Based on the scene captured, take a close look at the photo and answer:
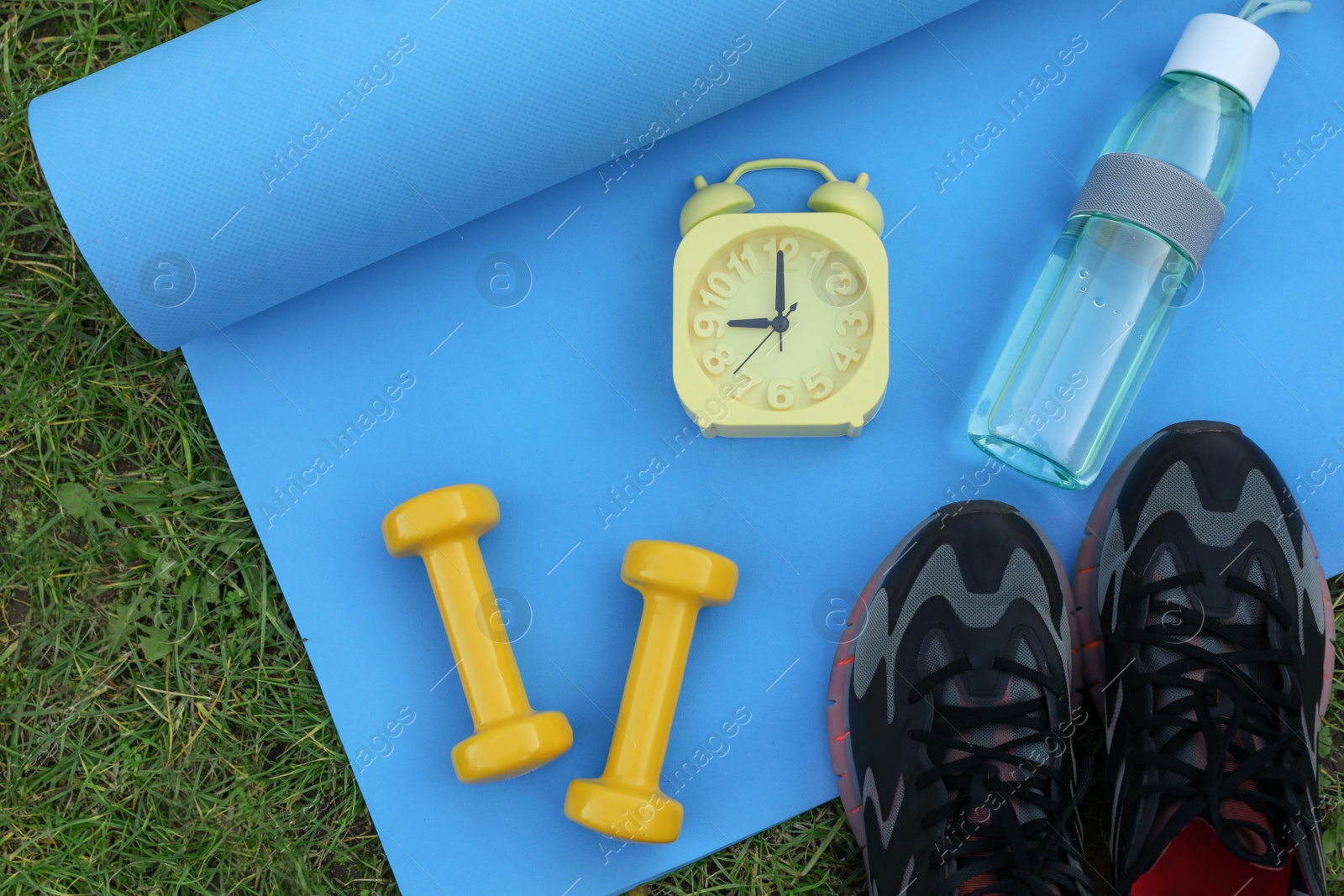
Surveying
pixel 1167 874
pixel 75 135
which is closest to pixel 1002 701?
pixel 1167 874

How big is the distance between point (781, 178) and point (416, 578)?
71 cm

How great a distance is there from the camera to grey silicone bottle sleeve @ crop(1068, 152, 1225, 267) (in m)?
1.12

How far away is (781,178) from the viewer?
1263 mm

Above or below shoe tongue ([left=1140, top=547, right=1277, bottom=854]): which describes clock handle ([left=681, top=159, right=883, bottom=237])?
above

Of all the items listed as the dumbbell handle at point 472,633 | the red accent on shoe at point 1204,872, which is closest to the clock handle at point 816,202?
the dumbbell handle at point 472,633

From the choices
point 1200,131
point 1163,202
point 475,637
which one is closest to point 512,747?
point 475,637

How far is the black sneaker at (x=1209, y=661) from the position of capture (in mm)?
1150

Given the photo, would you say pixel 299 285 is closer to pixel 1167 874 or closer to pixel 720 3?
pixel 720 3

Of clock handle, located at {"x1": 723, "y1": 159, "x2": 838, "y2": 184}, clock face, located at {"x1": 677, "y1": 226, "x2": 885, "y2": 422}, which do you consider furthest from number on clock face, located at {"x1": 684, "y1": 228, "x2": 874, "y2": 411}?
clock handle, located at {"x1": 723, "y1": 159, "x2": 838, "y2": 184}

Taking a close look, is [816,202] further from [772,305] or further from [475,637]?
[475,637]

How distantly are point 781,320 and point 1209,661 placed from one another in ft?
2.22

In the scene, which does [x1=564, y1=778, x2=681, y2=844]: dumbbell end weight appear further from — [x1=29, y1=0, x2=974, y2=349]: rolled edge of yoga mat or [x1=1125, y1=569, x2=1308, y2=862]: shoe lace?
[x1=29, y1=0, x2=974, y2=349]: rolled edge of yoga mat

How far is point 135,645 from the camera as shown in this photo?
1.29 metres

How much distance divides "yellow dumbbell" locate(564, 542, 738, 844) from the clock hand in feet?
0.79
